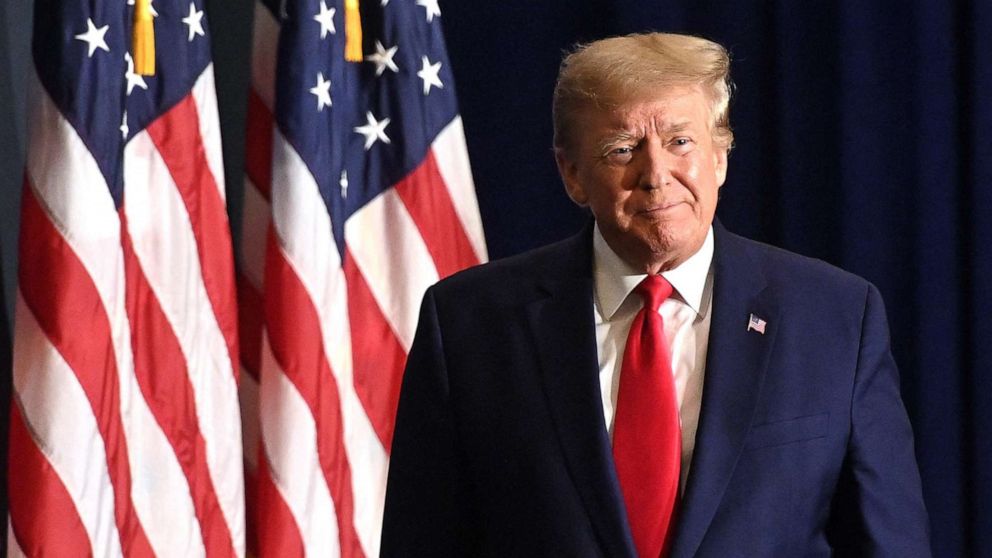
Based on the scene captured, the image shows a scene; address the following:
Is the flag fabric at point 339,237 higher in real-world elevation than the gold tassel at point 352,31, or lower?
lower

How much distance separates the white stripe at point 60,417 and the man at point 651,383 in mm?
1125

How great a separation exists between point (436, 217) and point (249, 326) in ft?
1.63

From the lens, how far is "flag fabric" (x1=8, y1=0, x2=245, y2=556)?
258 centimetres

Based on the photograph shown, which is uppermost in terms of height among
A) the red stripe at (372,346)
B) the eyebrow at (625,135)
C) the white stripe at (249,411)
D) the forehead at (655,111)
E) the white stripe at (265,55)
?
the white stripe at (265,55)

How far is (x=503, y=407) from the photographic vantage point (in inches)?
62.4

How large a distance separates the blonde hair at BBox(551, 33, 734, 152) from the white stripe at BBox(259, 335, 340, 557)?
1.30 meters

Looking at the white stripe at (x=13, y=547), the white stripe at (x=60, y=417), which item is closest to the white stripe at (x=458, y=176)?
the white stripe at (x=60, y=417)

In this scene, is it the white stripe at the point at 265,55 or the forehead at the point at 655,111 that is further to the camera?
the white stripe at the point at 265,55

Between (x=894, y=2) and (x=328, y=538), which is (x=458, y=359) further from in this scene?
(x=894, y=2)

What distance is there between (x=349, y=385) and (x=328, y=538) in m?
0.32

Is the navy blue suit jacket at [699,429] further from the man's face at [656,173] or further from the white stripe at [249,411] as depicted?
the white stripe at [249,411]

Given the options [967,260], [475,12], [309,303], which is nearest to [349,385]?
[309,303]

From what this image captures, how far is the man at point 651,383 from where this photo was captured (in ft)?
4.87

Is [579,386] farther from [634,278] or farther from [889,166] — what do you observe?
[889,166]
